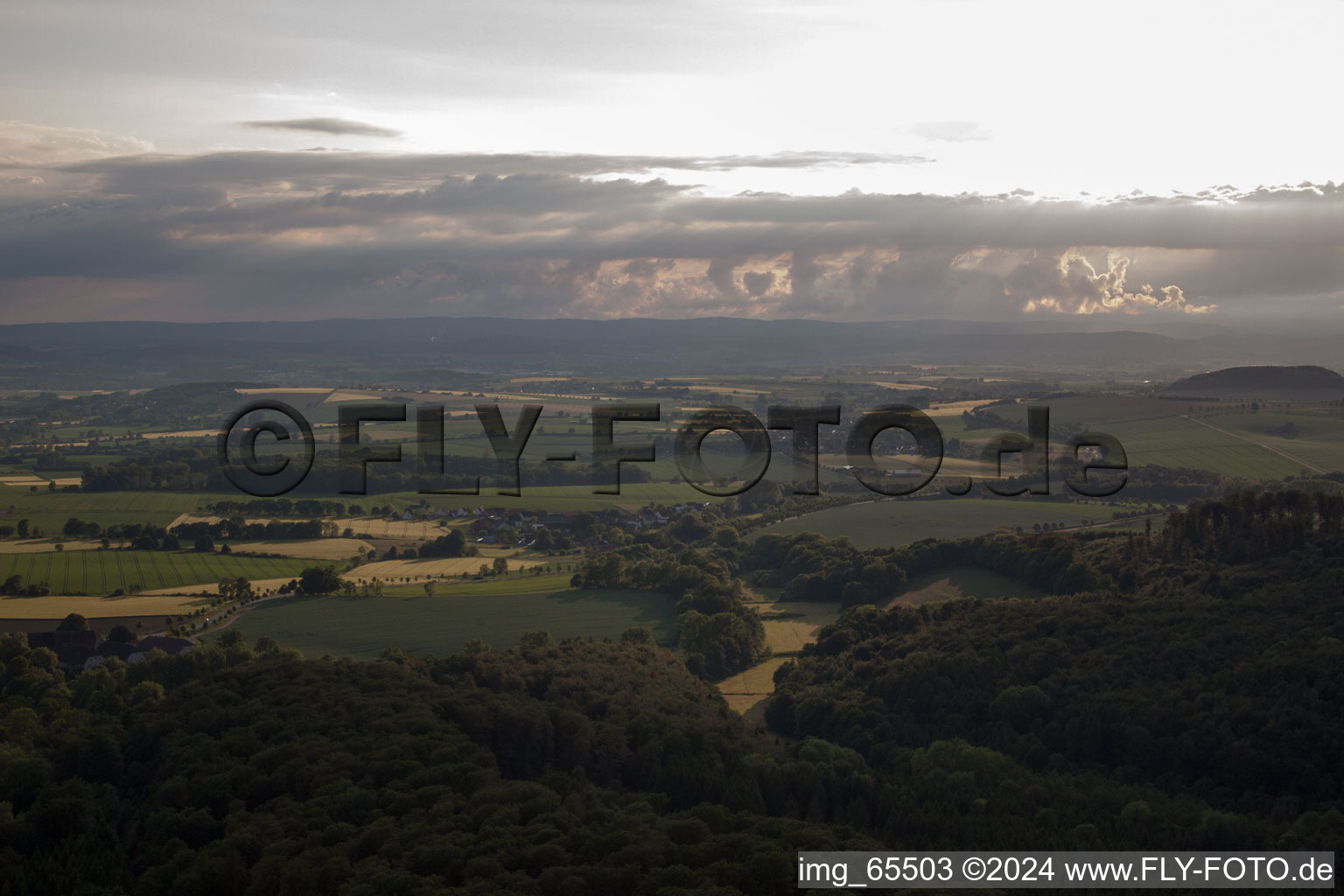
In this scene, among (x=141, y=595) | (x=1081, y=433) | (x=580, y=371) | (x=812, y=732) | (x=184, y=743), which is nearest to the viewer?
(x=184, y=743)

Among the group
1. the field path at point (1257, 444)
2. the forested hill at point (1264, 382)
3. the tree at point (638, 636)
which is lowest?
the tree at point (638, 636)

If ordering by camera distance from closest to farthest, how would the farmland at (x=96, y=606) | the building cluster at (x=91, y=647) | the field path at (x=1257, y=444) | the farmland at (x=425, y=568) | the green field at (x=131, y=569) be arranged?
the building cluster at (x=91, y=647), the farmland at (x=96, y=606), the green field at (x=131, y=569), the farmland at (x=425, y=568), the field path at (x=1257, y=444)

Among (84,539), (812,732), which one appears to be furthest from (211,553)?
(812,732)

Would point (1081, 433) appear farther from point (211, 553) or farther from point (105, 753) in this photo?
point (105, 753)

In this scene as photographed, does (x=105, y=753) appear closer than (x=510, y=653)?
Yes

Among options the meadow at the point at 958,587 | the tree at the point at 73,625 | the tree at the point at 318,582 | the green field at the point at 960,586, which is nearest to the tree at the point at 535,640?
the tree at the point at 318,582

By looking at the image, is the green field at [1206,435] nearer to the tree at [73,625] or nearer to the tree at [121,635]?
the tree at [121,635]

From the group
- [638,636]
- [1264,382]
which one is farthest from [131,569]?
[1264,382]
